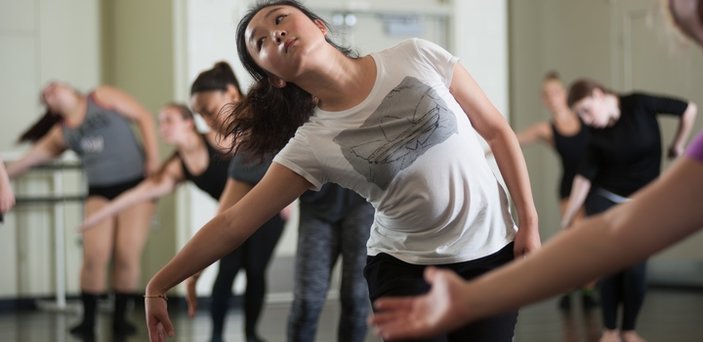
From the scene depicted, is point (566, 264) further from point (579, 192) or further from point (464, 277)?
point (579, 192)

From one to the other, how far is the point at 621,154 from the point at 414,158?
3406mm

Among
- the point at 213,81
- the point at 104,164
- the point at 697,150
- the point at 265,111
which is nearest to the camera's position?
the point at 697,150

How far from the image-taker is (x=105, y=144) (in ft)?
20.4

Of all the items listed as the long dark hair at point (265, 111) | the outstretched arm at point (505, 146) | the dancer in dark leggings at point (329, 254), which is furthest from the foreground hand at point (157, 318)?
the dancer in dark leggings at point (329, 254)

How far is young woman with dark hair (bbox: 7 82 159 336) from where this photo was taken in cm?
611

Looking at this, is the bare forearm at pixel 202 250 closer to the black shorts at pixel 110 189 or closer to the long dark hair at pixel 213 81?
the long dark hair at pixel 213 81

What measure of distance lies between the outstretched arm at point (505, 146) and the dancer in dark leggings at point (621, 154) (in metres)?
3.06

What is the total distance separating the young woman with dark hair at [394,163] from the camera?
2.19 meters

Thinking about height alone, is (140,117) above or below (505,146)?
below

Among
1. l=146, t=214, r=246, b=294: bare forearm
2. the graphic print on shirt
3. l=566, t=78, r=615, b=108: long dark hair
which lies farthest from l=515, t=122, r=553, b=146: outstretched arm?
l=146, t=214, r=246, b=294: bare forearm

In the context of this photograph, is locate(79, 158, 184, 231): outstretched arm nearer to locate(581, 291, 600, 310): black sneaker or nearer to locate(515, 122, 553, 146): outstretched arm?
locate(515, 122, 553, 146): outstretched arm

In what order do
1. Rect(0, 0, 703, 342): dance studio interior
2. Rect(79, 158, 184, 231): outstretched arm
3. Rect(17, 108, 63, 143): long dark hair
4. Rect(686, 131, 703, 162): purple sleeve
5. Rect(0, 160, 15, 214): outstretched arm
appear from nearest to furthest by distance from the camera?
1. Rect(686, 131, 703, 162): purple sleeve
2. Rect(0, 160, 15, 214): outstretched arm
3. Rect(79, 158, 184, 231): outstretched arm
4. Rect(17, 108, 63, 143): long dark hair
5. Rect(0, 0, 703, 342): dance studio interior

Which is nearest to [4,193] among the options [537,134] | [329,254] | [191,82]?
[329,254]

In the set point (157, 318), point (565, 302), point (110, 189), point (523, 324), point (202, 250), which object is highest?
point (202, 250)
